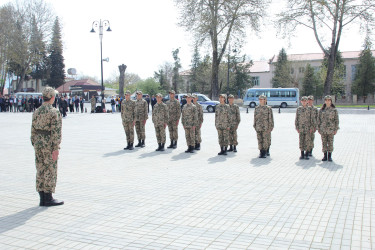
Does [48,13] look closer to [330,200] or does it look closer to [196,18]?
[196,18]

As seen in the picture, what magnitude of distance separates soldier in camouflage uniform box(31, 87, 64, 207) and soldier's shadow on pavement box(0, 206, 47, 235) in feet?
0.77

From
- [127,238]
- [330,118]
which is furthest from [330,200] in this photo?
[330,118]

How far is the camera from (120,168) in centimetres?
860

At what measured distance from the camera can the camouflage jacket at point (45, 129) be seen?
5.55 m

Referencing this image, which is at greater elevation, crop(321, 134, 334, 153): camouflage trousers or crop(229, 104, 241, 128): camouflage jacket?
crop(229, 104, 241, 128): camouflage jacket

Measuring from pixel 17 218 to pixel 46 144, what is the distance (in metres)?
1.14

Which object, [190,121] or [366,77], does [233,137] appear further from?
[366,77]

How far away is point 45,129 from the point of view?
18.2 feet

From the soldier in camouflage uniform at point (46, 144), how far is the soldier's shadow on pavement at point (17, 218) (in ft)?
0.77

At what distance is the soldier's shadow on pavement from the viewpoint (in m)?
4.71

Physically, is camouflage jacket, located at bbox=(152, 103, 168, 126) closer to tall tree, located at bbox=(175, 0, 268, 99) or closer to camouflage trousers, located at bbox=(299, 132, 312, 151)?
camouflage trousers, located at bbox=(299, 132, 312, 151)

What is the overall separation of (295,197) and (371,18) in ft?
113

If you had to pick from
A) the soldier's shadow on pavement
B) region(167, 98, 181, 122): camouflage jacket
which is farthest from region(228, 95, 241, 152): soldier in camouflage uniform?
the soldier's shadow on pavement

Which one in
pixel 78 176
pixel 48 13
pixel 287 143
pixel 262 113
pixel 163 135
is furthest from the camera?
pixel 48 13
